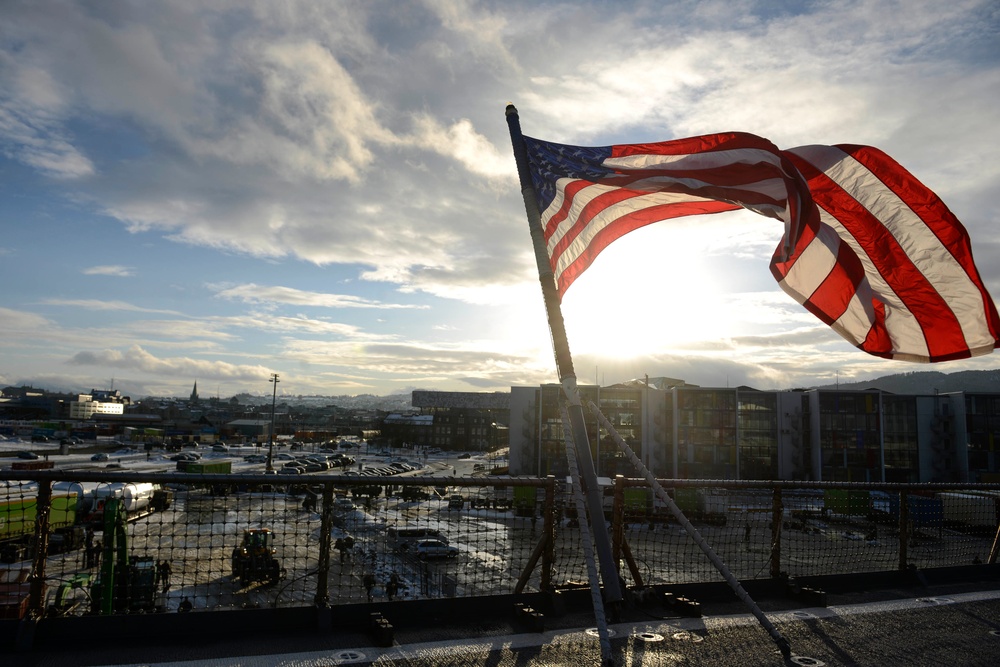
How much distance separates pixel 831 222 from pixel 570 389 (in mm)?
3884

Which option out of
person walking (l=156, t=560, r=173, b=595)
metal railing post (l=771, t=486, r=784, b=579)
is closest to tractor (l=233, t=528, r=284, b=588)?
person walking (l=156, t=560, r=173, b=595)

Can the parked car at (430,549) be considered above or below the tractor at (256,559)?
below

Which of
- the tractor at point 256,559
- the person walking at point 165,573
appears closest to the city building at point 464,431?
the tractor at point 256,559

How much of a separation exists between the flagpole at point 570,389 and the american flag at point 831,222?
783 mm

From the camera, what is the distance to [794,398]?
66562 mm

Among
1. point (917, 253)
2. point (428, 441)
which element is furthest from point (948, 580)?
point (428, 441)

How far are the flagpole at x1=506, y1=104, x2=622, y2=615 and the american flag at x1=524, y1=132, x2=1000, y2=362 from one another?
783mm

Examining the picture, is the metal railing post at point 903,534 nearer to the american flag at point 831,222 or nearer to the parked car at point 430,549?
the american flag at point 831,222

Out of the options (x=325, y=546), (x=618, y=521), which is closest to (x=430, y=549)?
(x=618, y=521)

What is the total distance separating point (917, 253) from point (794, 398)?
66.5 metres

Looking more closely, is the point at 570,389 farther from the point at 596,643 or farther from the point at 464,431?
the point at 464,431

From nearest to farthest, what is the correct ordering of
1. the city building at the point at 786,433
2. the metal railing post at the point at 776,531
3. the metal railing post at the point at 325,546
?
the metal railing post at the point at 325,546, the metal railing post at the point at 776,531, the city building at the point at 786,433

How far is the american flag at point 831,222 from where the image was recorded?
6.37 metres

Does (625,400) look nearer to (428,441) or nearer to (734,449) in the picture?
(734,449)
